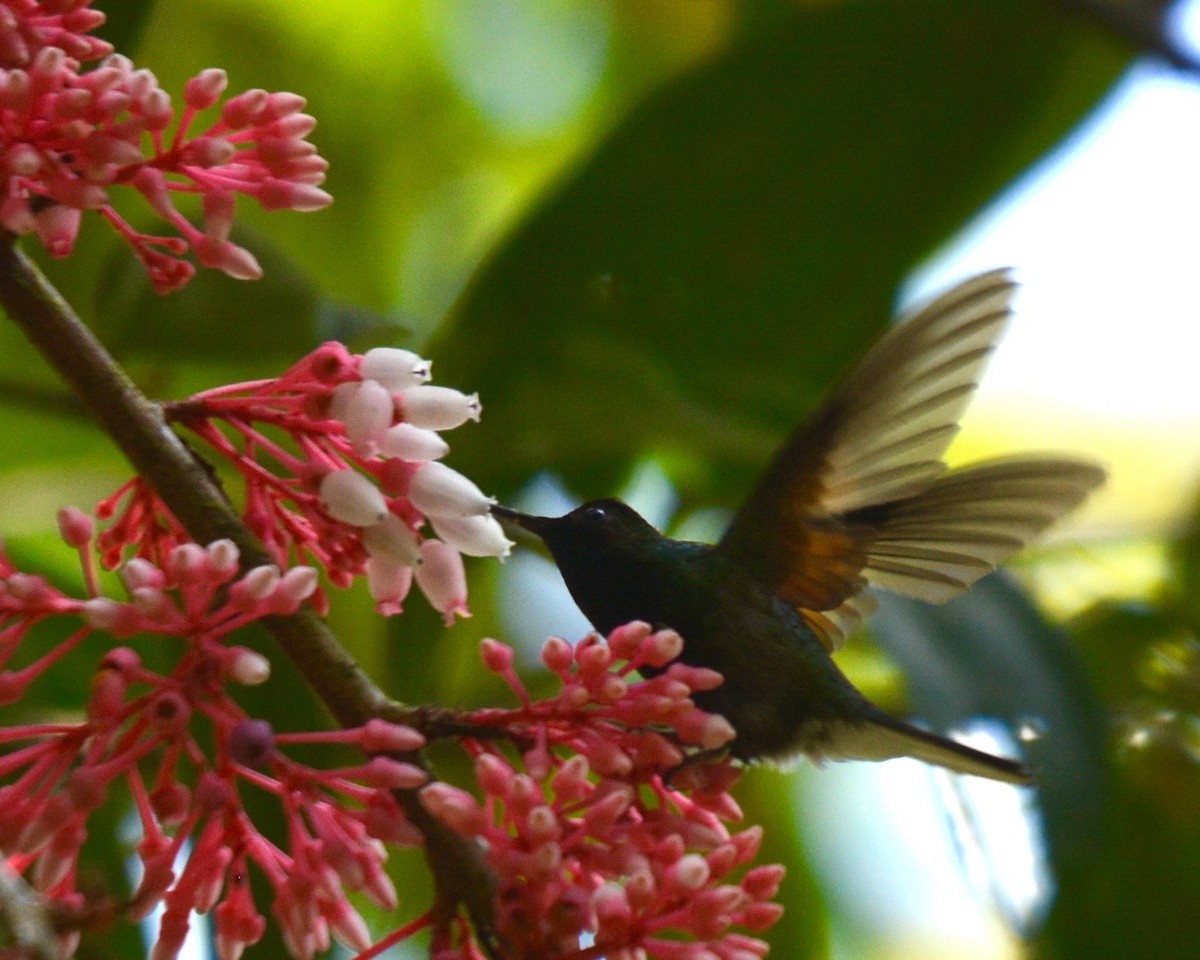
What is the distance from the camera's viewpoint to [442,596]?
1.20 m

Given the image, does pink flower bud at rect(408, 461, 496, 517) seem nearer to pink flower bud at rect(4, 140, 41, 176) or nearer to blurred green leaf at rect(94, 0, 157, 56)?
pink flower bud at rect(4, 140, 41, 176)

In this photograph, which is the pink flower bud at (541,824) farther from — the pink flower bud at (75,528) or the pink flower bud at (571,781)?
the pink flower bud at (75,528)

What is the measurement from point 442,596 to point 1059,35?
5.66 ft

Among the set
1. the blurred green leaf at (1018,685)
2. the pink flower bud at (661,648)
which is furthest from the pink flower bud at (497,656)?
the blurred green leaf at (1018,685)

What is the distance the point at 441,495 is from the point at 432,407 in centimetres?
7

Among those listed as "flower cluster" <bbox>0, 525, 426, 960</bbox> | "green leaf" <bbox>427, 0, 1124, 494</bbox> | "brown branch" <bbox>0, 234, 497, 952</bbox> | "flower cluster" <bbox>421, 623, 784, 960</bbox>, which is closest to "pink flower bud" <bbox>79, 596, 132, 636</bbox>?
"flower cluster" <bbox>0, 525, 426, 960</bbox>

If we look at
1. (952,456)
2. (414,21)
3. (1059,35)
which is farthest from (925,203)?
(414,21)

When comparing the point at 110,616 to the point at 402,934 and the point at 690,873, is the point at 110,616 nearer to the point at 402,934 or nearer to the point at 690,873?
the point at 402,934

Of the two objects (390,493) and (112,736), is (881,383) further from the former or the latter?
(112,736)

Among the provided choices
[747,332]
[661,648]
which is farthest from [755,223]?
[661,648]

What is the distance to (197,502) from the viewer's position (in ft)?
3.56

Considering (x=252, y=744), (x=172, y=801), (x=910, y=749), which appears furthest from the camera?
(x=910, y=749)

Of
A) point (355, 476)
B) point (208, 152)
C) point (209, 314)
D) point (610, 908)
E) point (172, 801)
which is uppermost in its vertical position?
point (208, 152)

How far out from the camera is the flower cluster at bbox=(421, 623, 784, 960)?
3.26ft
